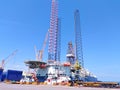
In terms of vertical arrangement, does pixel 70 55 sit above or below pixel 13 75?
above

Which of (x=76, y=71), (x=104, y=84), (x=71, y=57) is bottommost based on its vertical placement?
(x=104, y=84)

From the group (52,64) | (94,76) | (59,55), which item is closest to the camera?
(52,64)

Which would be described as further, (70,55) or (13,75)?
(13,75)

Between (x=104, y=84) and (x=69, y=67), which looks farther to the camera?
(x=69, y=67)

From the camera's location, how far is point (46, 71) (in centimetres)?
14150

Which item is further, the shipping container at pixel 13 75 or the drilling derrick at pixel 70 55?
the shipping container at pixel 13 75

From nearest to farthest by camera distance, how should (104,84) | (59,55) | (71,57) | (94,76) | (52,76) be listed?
(104,84) < (52,76) < (71,57) < (59,55) < (94,76)

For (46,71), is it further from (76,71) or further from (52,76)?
(76,71)

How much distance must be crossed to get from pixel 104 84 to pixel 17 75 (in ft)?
298

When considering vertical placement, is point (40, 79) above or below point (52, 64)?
below

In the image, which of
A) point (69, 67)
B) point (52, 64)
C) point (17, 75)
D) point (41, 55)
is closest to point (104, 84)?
point (69, 67)

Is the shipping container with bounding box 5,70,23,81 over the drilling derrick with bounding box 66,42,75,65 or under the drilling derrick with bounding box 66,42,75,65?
under

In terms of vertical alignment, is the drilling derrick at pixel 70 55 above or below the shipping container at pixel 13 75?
above

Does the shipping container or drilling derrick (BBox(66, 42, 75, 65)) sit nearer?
drilling derrick (BBox(66, 42, 75, 65))
